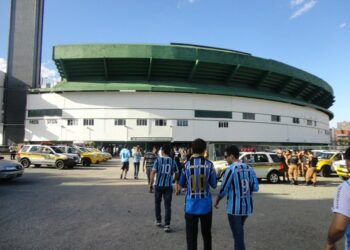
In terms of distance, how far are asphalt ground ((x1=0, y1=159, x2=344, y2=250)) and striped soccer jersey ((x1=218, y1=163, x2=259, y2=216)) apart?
141cm

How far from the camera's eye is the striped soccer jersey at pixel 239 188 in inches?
168

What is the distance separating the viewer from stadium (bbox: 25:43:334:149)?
4347cm

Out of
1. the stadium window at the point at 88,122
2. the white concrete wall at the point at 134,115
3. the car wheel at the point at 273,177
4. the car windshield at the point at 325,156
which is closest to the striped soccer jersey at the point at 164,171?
the car wheel at the point at 273,177

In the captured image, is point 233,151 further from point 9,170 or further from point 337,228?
point 9,170

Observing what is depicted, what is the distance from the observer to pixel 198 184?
4277 mm

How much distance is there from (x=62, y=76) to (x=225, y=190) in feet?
161

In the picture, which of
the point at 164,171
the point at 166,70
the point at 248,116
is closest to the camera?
the point at 164,171

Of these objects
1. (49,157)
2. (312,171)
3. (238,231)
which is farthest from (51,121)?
(238,231)

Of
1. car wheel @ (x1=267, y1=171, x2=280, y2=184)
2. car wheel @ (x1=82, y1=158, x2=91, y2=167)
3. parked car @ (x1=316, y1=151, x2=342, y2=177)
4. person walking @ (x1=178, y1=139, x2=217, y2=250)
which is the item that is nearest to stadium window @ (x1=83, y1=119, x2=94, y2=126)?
car wheel @ (x1=82, y1=158, x2=91, y2=167)

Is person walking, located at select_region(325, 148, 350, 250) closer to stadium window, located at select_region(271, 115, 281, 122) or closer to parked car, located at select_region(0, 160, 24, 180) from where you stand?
parked car, located at select_region(0, 160, 24, 180)

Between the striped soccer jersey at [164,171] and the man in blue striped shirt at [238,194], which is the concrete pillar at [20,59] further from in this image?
the man in blue striped shirt at [238,194]

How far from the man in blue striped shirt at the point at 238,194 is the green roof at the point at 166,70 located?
130ft

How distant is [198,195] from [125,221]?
3.46m

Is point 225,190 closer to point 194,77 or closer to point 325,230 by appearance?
point 325,230
